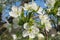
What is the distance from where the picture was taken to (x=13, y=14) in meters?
1.37

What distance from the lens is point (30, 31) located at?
134 centimetres

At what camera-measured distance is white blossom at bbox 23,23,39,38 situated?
1.33m

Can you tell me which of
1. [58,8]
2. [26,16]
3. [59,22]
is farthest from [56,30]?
[26,16]

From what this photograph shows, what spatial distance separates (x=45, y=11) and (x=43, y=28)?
12cm

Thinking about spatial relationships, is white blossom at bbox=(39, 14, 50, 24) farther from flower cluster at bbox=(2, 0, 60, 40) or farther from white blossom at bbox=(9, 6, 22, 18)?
white blossom at bbox=(9, 6, 22, 18)

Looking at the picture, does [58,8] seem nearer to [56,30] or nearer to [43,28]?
[43,28]

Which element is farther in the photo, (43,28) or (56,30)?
(56,30)

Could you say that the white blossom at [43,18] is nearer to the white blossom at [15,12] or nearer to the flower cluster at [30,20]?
the flower cluster at [30,20]

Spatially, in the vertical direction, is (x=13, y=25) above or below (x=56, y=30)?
above

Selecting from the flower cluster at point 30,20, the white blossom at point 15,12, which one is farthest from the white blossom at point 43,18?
the white blossom at point 15,12

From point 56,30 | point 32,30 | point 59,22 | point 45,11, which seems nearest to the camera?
point 32,30

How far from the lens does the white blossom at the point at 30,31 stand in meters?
1.33

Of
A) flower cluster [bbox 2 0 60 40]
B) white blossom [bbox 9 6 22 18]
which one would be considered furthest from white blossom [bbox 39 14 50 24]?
white blossom [bbox 9 6 22 18]

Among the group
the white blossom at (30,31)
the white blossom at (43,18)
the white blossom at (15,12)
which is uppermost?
the white blossom at (15,12)
